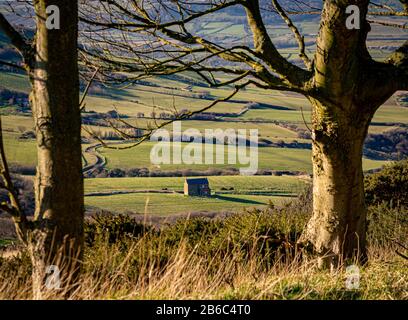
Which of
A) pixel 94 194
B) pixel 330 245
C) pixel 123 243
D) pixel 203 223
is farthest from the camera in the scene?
pixel 94 194

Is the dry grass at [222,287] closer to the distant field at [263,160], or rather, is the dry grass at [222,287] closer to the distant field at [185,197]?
the distant field at [185,197]

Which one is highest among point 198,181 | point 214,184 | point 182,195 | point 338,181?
point 338,181

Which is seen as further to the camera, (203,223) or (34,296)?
(203,223)

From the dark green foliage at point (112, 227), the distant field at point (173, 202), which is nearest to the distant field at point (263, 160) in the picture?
the distant field at point (173, 202)

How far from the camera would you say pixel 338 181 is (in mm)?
6512

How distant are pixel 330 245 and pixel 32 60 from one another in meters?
4.22

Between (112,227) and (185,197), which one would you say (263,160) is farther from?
(112,227)

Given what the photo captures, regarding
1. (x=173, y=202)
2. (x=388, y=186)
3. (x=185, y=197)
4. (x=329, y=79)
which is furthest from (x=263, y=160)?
(x=329, y=79)

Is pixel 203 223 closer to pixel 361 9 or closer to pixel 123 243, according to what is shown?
pixel 123 243

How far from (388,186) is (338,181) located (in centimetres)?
859

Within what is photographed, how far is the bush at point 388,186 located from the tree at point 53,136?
11.1 metres

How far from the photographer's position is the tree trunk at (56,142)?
3980mm

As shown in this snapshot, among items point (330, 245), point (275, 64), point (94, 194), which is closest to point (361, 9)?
point (275, 64)
